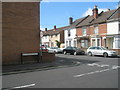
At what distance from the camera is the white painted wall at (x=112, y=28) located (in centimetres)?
3088

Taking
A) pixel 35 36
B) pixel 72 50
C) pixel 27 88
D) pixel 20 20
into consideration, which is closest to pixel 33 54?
pixel 35 36

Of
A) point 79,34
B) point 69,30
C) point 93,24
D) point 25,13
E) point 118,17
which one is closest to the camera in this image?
point 25,13

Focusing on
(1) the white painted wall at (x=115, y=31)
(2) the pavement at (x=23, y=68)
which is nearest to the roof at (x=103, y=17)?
(1) the white painted wall at (x=115, y=31)

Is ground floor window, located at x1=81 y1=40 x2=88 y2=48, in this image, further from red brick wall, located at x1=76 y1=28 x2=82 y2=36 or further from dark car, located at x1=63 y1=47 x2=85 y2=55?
dark car, located at x1=63 y1=47 x2=85 y2=55

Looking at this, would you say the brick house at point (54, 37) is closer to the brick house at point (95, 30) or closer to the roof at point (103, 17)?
the brick house at point (95, 30)

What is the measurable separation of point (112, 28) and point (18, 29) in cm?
2126

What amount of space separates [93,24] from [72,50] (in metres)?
8.40

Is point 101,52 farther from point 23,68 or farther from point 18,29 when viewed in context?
point 23,68

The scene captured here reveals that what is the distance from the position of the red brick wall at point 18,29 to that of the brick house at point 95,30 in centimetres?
2006

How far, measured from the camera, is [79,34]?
4006 cm

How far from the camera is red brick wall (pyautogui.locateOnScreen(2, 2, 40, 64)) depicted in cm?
1435

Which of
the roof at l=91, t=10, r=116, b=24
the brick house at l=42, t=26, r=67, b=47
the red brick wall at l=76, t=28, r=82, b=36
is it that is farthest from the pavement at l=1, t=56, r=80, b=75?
the brick house at l=42, t=26, r=67, b=47

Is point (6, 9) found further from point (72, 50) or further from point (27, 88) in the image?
point (72, 50)

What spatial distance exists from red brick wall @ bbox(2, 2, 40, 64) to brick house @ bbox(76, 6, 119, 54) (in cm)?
2006
